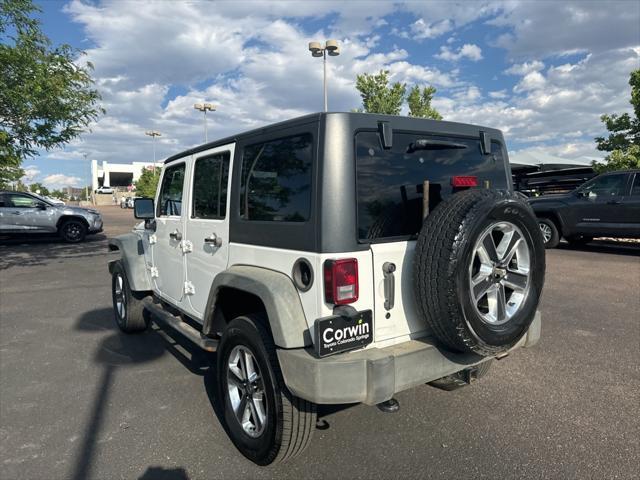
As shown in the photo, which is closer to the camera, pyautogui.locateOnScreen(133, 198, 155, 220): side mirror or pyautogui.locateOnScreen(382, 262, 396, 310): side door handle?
pyautogui.locateOnScreen(382, 262, 396, 310): side door handle

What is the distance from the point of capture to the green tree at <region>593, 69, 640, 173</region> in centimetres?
1298

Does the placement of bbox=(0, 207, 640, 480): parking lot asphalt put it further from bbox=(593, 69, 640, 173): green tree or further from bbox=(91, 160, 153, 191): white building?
bbox=(91, 160, 153, 191): white building

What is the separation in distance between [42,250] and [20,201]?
231 centimetres

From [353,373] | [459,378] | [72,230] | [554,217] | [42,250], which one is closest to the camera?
[353,373]

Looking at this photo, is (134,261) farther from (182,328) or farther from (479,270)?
(479,270)

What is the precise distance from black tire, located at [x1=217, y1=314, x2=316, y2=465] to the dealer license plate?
372mm

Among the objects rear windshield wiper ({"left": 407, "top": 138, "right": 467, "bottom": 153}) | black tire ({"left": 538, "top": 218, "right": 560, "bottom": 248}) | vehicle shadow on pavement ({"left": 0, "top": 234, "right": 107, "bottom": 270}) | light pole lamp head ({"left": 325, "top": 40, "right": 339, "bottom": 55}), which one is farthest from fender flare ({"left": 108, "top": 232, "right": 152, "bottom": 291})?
light pole lamp head ({"left": 325, "top": 40, "right": 339, "bottom": 55})

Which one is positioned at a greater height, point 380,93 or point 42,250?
point 380,93

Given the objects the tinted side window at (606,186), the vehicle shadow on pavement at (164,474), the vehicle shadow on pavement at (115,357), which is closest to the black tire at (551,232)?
the tinted side window at (606,186)

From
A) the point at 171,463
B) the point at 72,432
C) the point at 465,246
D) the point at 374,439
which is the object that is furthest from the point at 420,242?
the point at 72,432

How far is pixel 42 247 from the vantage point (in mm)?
13461

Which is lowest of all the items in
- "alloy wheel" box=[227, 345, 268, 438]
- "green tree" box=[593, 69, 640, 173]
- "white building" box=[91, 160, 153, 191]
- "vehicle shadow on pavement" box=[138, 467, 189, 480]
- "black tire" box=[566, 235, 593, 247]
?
"vehicle shadow on pavement" box=[138, 467, 189, 480]

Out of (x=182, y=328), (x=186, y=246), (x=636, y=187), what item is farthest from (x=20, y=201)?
(x=636, y=187)

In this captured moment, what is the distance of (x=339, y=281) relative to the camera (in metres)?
2.25
